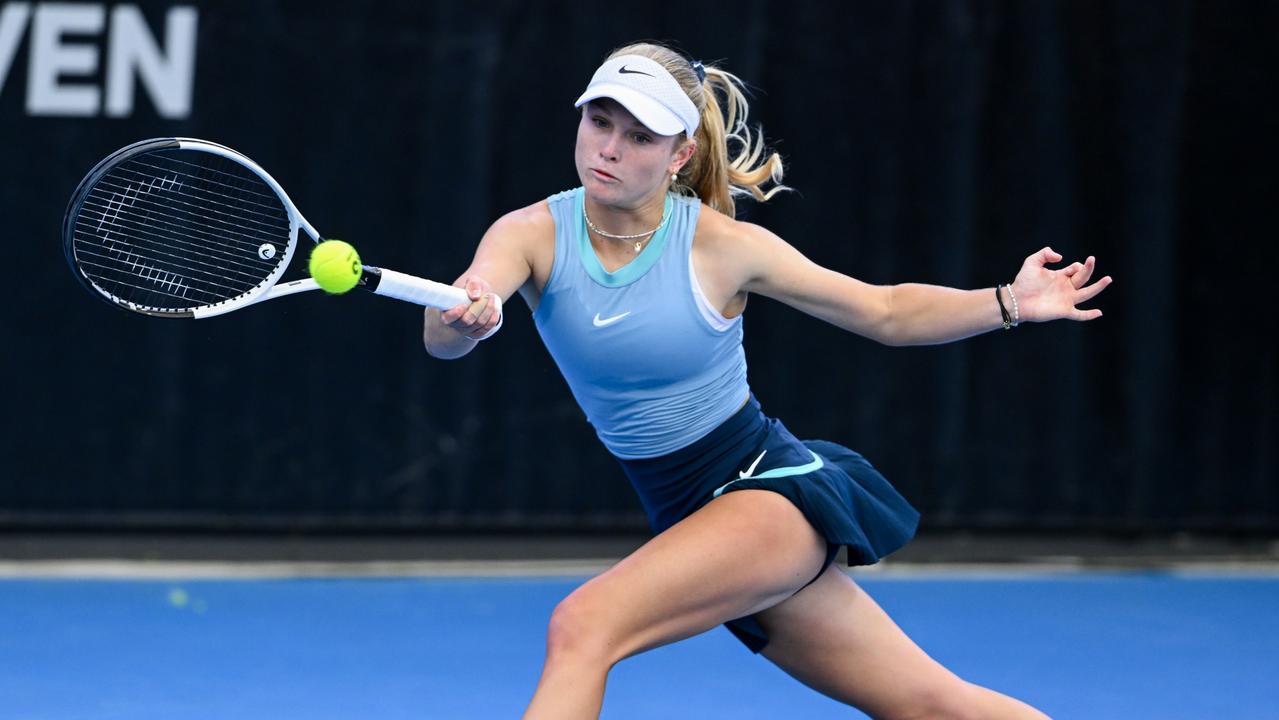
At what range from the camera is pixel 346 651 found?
4598 millimetres

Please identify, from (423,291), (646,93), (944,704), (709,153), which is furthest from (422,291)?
(944,704)

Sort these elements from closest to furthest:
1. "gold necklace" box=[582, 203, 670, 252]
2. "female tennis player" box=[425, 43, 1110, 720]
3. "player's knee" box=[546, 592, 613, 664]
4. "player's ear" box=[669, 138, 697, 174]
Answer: "player's knee" box=[546, 592, 613, 664]
"female tennis player" box=[425, 43, 1110, 720]
"gold necklace" box=[582, 203, 670, 252]
"player's ear" box=[669, 138, 697, 174]

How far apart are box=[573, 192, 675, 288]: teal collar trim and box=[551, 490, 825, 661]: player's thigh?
0.39 metres

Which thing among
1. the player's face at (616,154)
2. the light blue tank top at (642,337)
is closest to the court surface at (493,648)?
the light blue tank top at (642,337)

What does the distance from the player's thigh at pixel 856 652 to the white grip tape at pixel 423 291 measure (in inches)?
30.5

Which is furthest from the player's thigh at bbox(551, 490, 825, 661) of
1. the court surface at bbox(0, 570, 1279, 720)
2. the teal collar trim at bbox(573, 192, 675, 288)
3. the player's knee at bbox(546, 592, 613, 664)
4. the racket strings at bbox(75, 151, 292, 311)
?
the court surface at bbox(0, 570, 1279, 720)

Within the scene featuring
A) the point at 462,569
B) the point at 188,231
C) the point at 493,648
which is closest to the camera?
the point at 188,231

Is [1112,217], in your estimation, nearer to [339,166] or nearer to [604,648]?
[339,166]

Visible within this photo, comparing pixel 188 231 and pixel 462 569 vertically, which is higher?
pixel 188 231

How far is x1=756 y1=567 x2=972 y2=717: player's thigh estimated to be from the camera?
280 centimetres

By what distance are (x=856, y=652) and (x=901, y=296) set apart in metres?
0.60

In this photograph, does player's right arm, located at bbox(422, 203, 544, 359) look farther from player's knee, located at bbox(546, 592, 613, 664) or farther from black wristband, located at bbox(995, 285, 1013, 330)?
black wristband, located at bbox(995, 285, 1013, 330)

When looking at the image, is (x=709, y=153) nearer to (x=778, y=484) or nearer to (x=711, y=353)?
(x=711, y=353)

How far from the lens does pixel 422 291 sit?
8.13 ft
